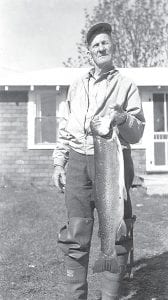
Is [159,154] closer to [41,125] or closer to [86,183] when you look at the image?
[41,125]

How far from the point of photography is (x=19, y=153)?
13.8 meters

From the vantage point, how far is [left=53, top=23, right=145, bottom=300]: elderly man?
3.83 meters

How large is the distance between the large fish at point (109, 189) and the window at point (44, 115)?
33.9ft

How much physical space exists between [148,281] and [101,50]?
267 centimetres

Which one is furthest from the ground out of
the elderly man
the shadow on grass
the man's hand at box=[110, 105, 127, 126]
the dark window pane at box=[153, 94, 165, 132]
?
the dark window pane at box=[153, 94, 165, 132]

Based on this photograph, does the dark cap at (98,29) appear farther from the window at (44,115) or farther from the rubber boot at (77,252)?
the window at (44,115)

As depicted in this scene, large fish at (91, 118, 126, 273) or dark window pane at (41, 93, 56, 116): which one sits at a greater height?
dark window pane at (41, 93, 56, 116)

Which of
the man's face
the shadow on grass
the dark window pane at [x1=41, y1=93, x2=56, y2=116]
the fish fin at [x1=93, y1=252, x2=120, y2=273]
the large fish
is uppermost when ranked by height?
the dark window pane at [x1=41, y1=93, x2=56, y2=116]

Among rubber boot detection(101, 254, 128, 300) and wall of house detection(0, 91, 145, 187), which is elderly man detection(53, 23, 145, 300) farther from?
wall of house detection(0, 91, 145, 187)

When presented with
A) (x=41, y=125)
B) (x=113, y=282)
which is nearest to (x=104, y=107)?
(x=113, y=282)

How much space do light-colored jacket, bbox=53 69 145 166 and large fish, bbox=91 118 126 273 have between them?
332 millimetres

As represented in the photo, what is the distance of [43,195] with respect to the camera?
1157 cm

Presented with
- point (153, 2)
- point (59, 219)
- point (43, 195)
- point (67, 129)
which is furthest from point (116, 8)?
point (67, 129)

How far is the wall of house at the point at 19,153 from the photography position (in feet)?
45.1
